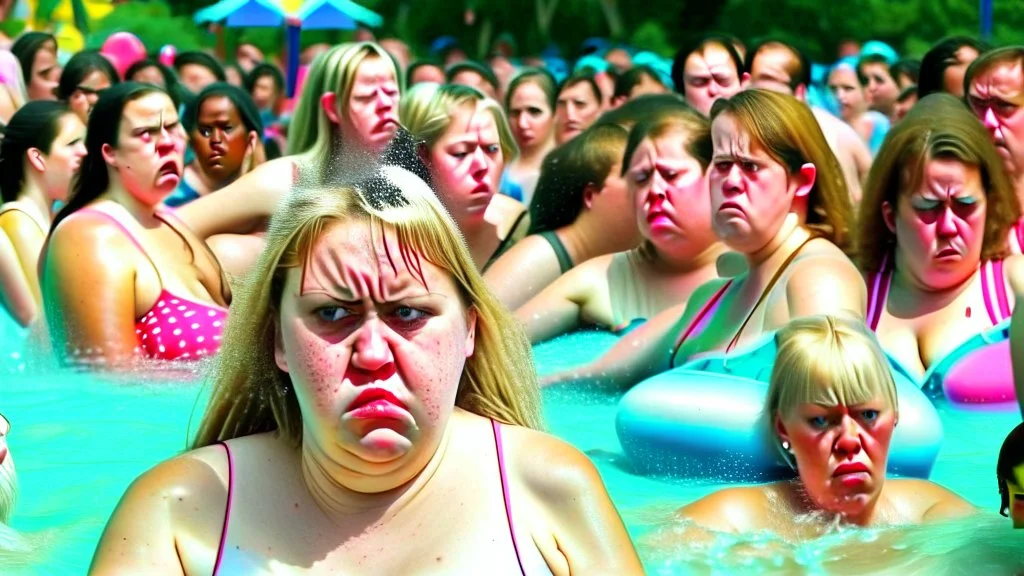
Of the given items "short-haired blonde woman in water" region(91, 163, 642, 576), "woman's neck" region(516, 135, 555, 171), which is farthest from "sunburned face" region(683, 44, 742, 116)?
"short-haired blonde woman in water" region(91, 163, 642, 576)

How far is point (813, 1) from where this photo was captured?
2781 centimetres

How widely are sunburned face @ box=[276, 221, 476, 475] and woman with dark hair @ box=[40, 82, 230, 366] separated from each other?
3.87 meters

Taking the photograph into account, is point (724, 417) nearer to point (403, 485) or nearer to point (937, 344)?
point (937, 344)

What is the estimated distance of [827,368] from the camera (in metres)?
4.60

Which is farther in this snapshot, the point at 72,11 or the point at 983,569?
the point at 72,11

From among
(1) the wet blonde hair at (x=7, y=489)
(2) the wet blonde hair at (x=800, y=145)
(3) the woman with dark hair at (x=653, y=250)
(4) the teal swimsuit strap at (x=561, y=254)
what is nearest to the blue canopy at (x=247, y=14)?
(4) the teal swimsuit strap at (x=561, y=254)

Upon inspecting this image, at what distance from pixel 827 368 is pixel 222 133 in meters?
5.70

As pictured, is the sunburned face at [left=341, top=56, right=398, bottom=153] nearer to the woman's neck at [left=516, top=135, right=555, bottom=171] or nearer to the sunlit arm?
the sunlit arm

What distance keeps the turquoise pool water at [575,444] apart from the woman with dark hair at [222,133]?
2360 mm

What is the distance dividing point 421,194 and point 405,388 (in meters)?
0.41

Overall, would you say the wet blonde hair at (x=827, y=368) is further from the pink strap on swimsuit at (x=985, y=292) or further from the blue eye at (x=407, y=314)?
the blue eye at (x=407, y=314)

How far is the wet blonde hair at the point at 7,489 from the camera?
439cm


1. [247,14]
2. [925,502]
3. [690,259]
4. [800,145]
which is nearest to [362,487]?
[925,502]

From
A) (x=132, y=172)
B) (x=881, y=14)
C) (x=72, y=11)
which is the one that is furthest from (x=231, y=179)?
(x=881, y=14)
